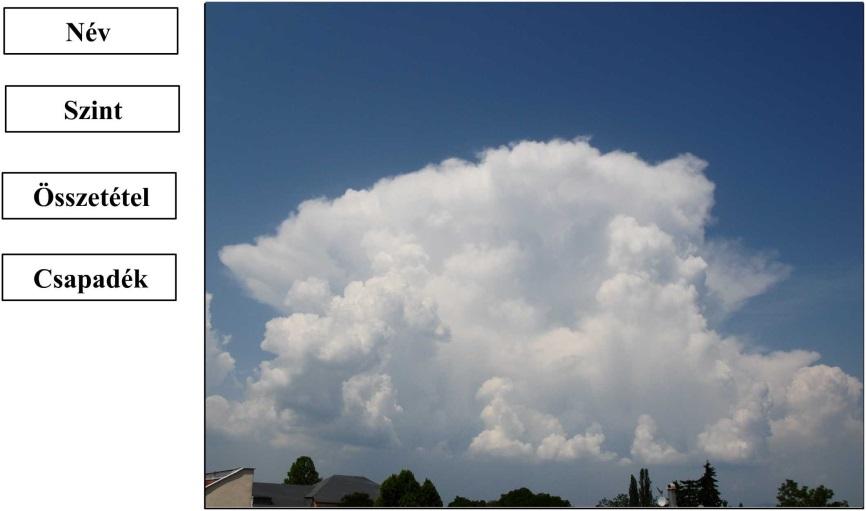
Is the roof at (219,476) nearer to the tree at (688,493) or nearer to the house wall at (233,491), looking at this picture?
the house wall at (233,491)

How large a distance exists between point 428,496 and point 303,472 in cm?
4072

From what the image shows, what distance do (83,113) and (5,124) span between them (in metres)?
1.25

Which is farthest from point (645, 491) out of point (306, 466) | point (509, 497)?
point (306, 466)

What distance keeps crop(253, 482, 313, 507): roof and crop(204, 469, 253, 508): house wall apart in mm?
17018

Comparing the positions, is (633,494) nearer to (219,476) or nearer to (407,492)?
(407,492)

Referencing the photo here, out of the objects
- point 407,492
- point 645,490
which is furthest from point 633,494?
point 407,492

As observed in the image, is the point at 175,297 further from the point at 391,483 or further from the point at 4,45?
the point at 391,483

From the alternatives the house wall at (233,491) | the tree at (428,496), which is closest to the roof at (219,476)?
the house wall at (233,491)

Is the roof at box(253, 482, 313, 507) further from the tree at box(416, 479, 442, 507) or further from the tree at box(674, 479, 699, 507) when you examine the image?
the tree at box(674, 479, 699, 507)

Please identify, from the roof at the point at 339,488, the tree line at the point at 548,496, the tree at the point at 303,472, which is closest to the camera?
the tree line at the point at 548,496

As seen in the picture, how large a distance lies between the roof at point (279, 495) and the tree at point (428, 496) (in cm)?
1987

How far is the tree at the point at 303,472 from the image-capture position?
96.4 m

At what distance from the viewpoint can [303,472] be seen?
319 feet

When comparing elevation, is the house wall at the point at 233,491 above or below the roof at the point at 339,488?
above
